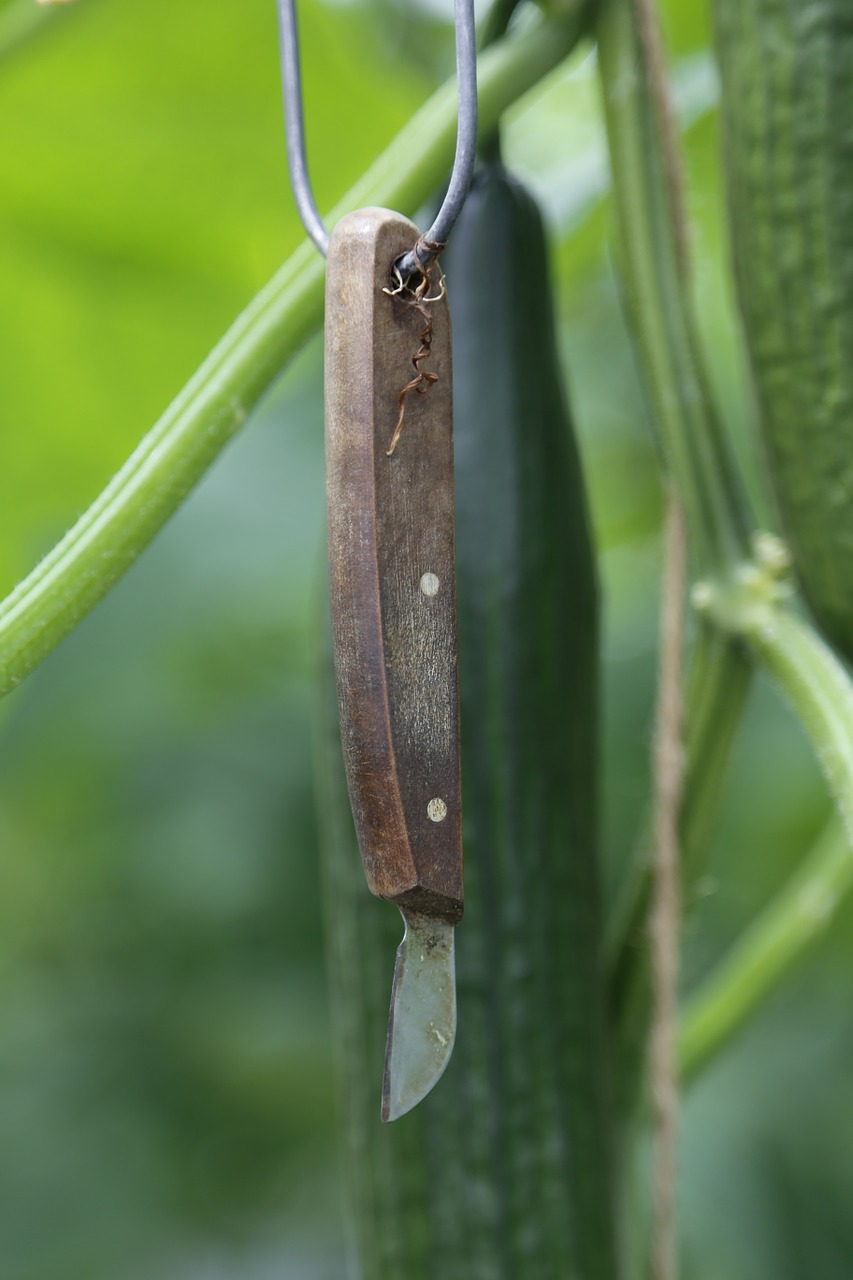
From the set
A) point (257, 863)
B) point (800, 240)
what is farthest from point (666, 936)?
point (257, 863)

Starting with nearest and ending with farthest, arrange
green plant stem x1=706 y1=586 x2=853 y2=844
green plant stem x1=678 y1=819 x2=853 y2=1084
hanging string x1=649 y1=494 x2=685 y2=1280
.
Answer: green plant stem x1=706 y1=586 x2=853 y2=844
hanging string x1=649 y1=494 x2=685 y2=1280
green plant stem x1=678 y1=819 x2=853 y2=1084

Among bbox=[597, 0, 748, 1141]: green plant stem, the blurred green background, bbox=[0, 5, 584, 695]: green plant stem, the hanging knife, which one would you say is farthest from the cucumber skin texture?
the blurred green background

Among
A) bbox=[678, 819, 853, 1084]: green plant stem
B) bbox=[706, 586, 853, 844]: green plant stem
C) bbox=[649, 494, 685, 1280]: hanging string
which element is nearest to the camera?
bbox=[706, 586, 853, 844]: green plant stem

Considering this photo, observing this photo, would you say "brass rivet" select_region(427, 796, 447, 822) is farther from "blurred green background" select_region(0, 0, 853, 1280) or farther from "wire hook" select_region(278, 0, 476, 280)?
"blurred green background" select_region(0, 0, 853, 1280)

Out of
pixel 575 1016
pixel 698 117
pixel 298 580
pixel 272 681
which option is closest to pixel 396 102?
pixel 698 117

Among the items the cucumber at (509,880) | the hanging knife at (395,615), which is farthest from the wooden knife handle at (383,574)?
the cucumber at (509,880)

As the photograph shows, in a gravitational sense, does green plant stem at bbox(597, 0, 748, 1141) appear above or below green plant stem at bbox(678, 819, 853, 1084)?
above

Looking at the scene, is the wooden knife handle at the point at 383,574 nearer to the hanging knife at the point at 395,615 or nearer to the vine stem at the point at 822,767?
the hanging knife at the point at 395,615

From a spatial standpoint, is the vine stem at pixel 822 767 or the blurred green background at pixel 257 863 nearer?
the vine stem at pixel 822 767
